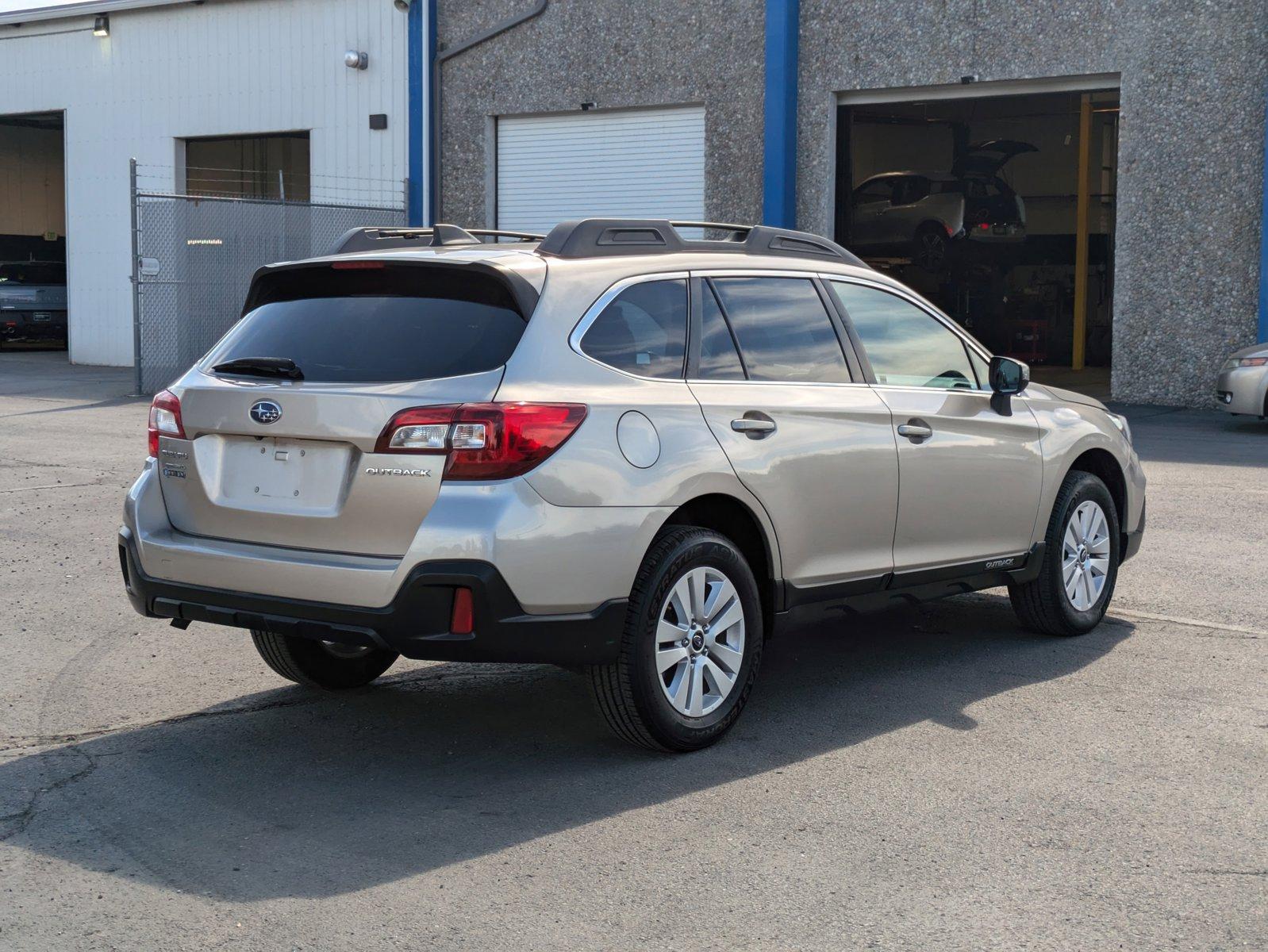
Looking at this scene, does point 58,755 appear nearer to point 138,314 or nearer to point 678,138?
point 138,314

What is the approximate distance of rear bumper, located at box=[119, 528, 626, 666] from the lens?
Result: 15.5ft

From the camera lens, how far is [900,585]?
6.22 m

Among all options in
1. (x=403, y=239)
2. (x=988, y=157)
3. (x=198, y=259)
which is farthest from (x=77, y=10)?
(x=403, y=239)

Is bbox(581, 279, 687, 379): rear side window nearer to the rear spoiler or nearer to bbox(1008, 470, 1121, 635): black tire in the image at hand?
the rear spoiler

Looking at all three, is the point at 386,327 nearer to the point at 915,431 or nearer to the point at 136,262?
the point at 915,431

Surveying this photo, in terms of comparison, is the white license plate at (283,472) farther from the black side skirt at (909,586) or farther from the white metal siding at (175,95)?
the white metal siding at (175,95)

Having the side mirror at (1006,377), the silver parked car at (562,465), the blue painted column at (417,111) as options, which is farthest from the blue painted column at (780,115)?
the silver parked car at (562,465)

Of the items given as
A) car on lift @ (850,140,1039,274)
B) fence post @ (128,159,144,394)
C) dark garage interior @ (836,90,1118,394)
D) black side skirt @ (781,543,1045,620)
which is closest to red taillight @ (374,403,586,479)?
black side skirt @ (781,543,1045,620)

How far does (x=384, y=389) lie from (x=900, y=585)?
2369mm

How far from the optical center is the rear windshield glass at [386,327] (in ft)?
16.3

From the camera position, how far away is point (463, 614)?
476cm

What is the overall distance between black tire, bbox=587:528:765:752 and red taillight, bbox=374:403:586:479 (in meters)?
0.60

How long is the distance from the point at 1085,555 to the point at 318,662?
137 inches

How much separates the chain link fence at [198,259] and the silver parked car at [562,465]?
15892 mm
